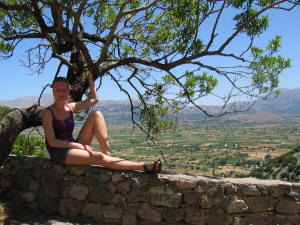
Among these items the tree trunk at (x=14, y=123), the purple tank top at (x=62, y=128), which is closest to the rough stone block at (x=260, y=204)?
the purple tank top at (x=62, y=128)

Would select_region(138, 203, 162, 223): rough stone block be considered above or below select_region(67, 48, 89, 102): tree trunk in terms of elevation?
below

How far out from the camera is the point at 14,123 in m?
4.25

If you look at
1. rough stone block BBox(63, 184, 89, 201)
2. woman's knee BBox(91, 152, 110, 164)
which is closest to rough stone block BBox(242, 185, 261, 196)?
woman's knee BBox(91, 152, 110, 164)

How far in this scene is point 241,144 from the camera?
3538 inches

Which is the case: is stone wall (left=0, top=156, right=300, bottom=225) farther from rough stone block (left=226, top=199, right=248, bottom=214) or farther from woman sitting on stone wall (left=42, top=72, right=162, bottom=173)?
woman sitting on stone wall (left=42, top=72, right=162, bottom=173)

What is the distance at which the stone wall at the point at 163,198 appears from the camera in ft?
11.9

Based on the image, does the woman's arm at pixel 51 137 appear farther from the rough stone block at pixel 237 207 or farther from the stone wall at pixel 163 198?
the rough stone block at pixel 237 207

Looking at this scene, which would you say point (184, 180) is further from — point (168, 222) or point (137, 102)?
point (137, 102)

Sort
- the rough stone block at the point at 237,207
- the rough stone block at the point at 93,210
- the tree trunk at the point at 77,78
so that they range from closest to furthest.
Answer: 1. the rough stone block at the point at 237,207
2. the rough stone block at the point at 93,210
3. the tree trunk at the point at 77,78

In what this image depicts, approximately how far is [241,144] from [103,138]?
91.2 m

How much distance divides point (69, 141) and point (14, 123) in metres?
1.02

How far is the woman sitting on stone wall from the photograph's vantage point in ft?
12.2

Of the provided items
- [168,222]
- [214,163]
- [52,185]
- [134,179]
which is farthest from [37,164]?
[214,163]

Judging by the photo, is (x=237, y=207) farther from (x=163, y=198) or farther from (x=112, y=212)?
(x=112, y=212)
